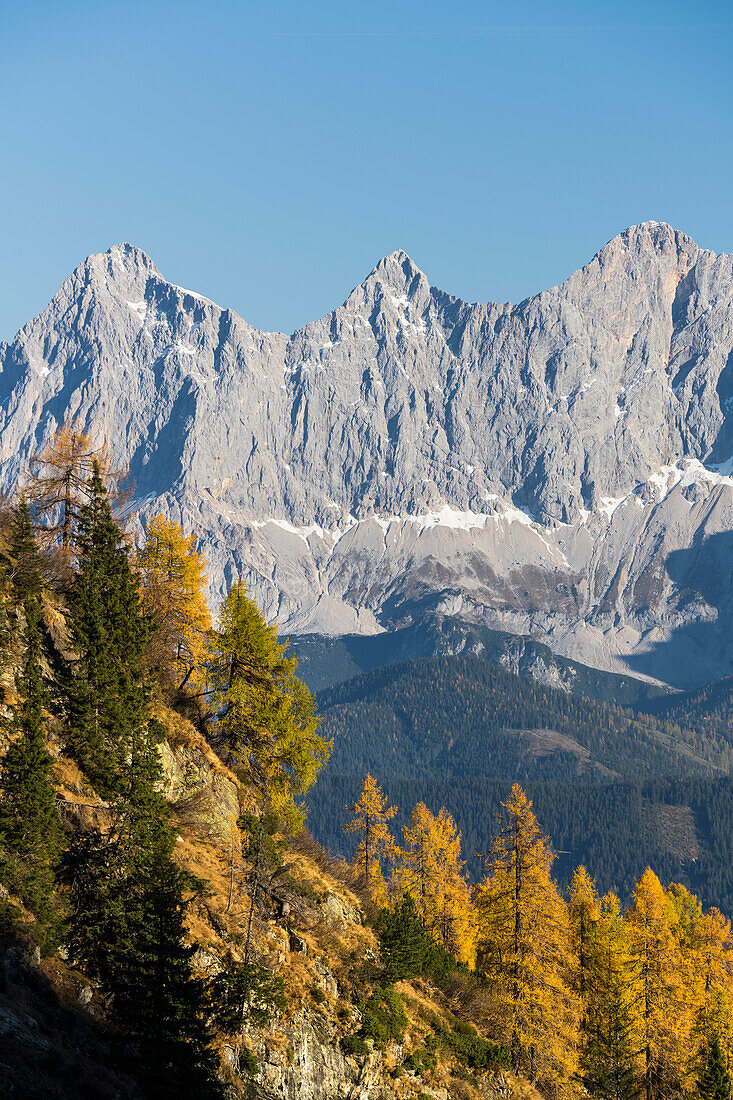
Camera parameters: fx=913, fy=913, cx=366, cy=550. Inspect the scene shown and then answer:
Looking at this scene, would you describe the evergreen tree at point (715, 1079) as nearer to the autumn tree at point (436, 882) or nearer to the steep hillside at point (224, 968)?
the steep hillside at point (224, 968)

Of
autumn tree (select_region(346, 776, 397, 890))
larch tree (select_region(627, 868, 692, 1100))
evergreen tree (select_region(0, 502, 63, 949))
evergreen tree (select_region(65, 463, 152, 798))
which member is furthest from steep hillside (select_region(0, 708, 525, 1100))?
autumn tree (select_region(346, 776, 397, 890))

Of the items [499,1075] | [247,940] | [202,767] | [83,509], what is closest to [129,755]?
[202,767]

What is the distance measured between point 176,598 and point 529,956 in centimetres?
2427

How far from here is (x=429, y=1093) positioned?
117 ft

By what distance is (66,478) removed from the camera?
40.6 meters

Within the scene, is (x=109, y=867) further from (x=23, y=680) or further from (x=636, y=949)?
(x=636, y=949)

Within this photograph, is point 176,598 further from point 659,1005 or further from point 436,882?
point 659,1005

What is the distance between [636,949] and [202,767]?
2704 centimetres

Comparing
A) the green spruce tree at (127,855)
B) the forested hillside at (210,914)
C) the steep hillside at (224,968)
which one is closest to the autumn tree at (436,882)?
the forested hillside at (210,914)

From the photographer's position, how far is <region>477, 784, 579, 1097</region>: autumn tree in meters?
43.1

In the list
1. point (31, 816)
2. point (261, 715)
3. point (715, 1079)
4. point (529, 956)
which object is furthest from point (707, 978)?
point (31, 816)

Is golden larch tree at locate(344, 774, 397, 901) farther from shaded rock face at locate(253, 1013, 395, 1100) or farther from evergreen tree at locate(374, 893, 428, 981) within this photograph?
shaded rock face at locate(253, 1013, 395, 1100)

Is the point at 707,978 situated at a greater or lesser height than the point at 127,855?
greater

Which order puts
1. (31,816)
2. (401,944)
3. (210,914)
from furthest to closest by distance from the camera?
(401,944) < (210,914) < (31,816)
